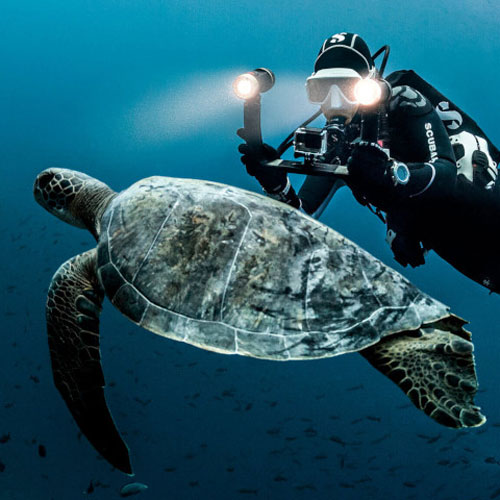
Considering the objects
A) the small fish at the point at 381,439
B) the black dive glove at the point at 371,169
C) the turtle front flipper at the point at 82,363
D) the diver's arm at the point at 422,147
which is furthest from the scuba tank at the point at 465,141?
the small fish at the point at 381,439

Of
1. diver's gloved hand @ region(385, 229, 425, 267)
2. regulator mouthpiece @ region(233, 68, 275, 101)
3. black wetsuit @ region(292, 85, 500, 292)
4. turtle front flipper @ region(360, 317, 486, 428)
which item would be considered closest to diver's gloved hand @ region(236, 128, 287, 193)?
regulator mouthpiece @ region(233, 68, 275, 101)

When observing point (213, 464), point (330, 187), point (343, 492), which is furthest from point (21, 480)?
point (330, 187)

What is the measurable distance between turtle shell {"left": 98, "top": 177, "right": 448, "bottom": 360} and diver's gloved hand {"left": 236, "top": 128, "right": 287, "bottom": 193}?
0.32 m

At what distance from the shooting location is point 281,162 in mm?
2371

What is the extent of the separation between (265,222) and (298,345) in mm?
609

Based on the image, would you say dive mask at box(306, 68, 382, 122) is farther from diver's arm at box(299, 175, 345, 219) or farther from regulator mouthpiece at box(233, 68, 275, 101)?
diver's arm at box(299, 175, 345, 219)

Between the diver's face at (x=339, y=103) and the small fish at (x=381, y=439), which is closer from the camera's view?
the diver's face at (x=339, y=103)

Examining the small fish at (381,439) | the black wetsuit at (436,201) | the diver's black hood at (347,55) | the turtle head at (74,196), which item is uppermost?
the diver's black hood at (347,55)

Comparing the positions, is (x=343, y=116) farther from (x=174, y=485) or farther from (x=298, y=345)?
(x=174, y=485)

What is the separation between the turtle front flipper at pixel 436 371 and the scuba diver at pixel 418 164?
0.79m

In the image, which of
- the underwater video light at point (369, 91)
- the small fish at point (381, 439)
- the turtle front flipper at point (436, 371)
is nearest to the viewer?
the turtle front flipper at point (436, 371)

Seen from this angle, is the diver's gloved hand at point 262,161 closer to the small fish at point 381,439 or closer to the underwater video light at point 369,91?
the underwater video light at point 369,91

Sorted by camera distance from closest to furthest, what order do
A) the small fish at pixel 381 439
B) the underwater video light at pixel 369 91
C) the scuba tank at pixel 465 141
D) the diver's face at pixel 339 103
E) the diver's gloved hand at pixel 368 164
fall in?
the underwater video light at pixel 369 91
the diver's gloved hand at pixel 368 164
the diver's face at pixel 339 103
the scuba tank at pixel 465 141
the small fish at pixel 381 439

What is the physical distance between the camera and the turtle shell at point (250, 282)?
1.92m
